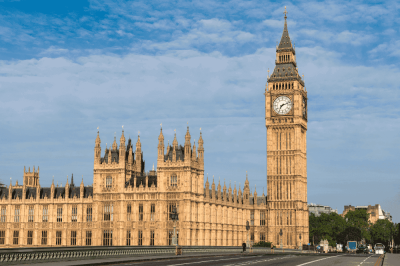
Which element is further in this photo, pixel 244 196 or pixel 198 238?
pixel 244 196

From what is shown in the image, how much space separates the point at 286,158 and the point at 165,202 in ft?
138

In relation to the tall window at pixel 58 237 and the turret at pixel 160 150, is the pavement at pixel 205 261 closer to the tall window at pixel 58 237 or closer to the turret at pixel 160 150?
the turret at pixel 160 150

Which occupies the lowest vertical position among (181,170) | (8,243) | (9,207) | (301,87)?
(8,243)

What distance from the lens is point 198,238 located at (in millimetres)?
95750

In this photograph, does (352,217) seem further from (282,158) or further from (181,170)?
(181,170)

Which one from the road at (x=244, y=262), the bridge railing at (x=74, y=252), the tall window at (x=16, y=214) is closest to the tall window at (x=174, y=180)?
the bridge railing at (x=74, y=252)

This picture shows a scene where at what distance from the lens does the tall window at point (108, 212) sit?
9606cm

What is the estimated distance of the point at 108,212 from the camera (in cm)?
9638

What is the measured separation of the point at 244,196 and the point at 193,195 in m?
37.2

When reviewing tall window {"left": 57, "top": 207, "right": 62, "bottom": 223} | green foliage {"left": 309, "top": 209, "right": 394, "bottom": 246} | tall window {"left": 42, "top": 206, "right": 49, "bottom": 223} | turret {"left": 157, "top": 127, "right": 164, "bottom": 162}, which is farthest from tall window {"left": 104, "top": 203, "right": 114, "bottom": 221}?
green foliage {"left": 309, "top": 209, "right": 394, "bottom": 246}

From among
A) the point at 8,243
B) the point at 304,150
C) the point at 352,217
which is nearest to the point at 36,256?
the point at 8,243

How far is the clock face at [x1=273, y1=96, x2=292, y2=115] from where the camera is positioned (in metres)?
126

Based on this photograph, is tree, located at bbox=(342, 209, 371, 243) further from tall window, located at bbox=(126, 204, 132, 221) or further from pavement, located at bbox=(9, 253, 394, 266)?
pavement, located at bbox=(9, 253, 394, 266)

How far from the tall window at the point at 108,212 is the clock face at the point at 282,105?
49.0 metres
